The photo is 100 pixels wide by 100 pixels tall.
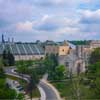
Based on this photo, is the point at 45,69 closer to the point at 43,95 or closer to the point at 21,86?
the point at 21,86

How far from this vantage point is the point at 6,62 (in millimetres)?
38656

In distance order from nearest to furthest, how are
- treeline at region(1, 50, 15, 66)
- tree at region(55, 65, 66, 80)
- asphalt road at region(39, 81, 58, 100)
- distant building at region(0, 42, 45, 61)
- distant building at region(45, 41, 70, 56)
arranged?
asphalt road at region(39, 81, 58, 100)
tree at region(55, 65, 66, 80)
treeline at region(1, 50, 15, 66)
distant building at region(0, 42, 45, 61)
distant building at region(45, 41, 70, 56)

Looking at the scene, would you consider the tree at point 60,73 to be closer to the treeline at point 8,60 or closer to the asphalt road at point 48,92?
the asphalt road at point 48,92

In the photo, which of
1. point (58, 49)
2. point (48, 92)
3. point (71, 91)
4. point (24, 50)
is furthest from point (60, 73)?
point (58, 49)

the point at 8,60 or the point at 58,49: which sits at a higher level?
the point at 58,49

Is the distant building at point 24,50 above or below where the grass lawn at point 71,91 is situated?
above

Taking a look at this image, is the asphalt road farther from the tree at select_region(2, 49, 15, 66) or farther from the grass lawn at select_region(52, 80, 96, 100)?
the tree at select_region(2, 49, 15, 66)

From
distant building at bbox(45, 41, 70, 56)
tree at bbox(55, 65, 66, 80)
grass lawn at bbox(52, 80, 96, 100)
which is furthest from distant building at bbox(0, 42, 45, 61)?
grass lawn at bbox(52, 80, 96, 100)

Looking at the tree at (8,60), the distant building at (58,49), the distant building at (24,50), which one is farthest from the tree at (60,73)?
the distant building at (58,49)

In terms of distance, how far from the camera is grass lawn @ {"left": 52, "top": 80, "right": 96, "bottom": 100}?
19.7m

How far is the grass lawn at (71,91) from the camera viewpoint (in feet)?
64.5

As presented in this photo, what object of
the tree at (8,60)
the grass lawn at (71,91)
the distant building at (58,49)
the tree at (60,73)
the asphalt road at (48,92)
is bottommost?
the asphalt road at (48,92)

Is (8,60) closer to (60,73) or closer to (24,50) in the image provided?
(24,50)

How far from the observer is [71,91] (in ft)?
70.8
